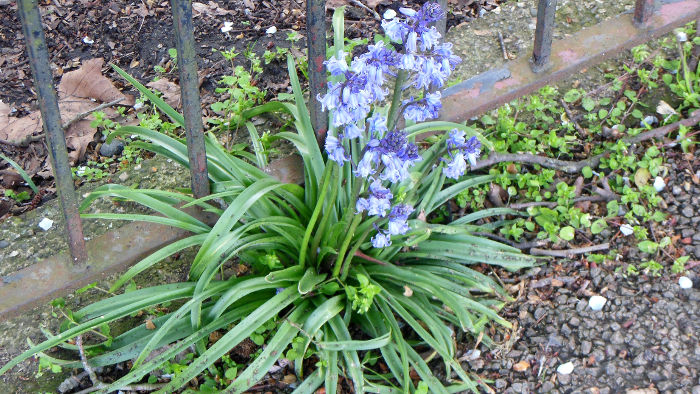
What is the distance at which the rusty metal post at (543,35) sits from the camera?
2.31 m

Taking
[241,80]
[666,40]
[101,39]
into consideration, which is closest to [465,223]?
[241,80]

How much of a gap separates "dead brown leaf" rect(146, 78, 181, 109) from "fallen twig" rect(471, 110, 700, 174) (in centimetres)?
150

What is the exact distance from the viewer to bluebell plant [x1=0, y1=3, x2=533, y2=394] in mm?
2154

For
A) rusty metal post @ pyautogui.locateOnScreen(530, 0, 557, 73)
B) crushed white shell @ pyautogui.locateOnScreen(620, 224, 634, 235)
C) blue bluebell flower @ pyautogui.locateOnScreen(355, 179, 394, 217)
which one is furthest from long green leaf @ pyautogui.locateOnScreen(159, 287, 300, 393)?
crushed white shell @ pyautogui.locateOnScreen(620, 224, 634, 235)

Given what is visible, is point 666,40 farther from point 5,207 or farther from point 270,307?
point 5,207

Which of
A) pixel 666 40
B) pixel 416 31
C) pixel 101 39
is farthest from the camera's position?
pixel 101 39

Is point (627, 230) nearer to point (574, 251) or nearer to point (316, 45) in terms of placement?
point (574, 251)

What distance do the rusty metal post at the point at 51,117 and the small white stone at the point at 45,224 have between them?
81 cm

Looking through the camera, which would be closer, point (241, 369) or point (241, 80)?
point (241, 369)

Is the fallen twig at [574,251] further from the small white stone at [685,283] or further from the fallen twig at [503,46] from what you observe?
the fallen twig at [503,46]

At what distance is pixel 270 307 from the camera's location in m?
2.27

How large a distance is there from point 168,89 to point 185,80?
1725mm

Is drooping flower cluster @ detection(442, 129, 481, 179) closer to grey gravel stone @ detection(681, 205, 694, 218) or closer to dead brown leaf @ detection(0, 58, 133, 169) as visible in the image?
grey gravel stone @ detection(681, 205, 694, 218)

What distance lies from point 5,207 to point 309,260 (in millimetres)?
1482
